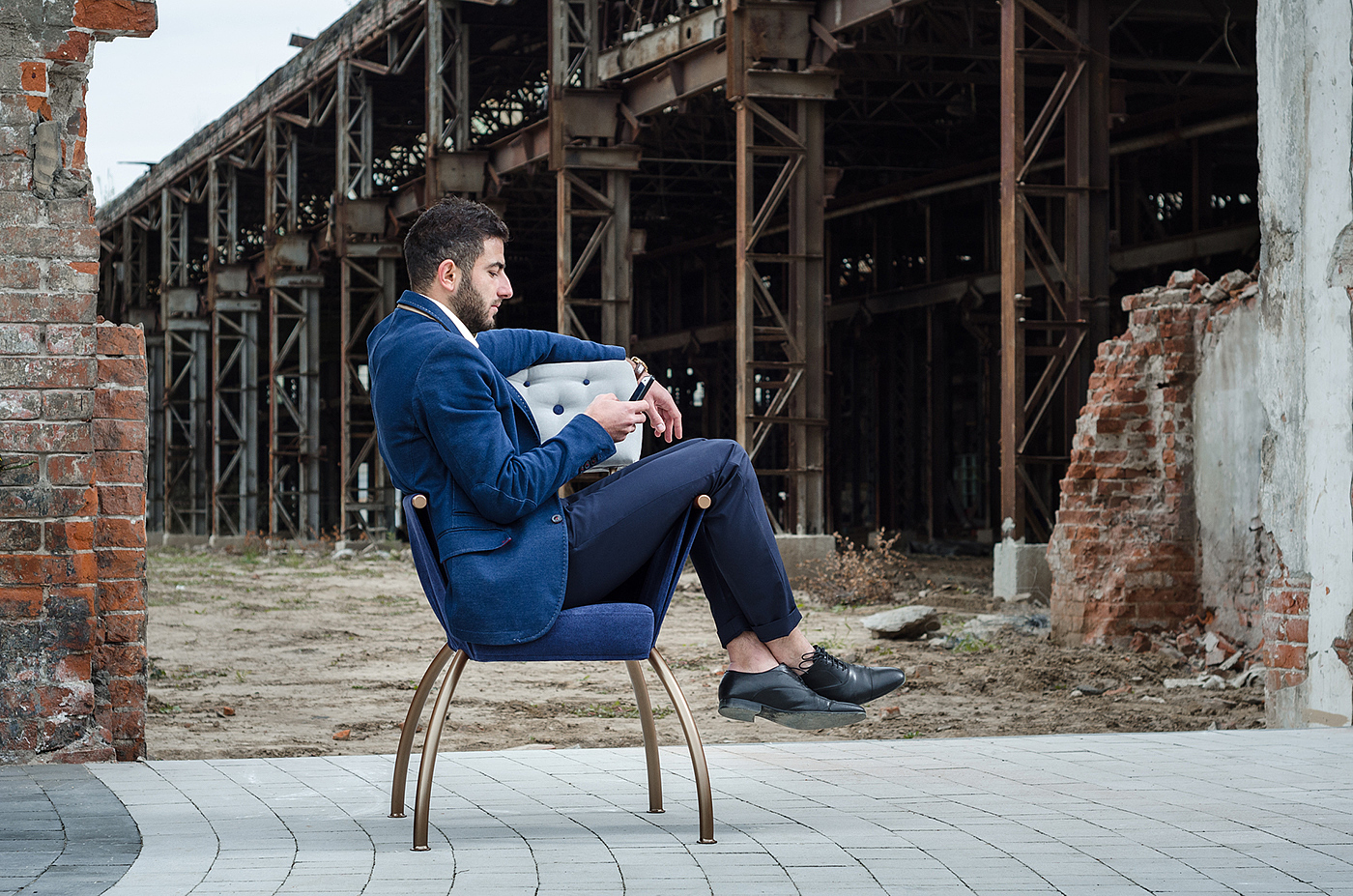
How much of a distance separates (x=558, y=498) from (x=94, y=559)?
7.10 ft

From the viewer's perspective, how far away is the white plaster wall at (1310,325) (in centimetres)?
586

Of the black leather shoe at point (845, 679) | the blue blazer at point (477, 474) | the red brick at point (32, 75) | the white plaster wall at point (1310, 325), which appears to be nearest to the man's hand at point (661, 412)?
the blue blazer at point (477, 474)

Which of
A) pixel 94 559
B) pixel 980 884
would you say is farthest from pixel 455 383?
pixel 94 559

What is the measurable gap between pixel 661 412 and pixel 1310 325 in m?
3.77

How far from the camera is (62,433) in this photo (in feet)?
15.5

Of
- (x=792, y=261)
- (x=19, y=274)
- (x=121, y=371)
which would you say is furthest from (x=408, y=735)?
(x=792, y=261)

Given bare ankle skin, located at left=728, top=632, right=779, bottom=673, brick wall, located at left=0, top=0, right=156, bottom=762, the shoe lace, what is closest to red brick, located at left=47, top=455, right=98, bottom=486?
brick wall, located at left=0, top=0, right=156, bottom=762

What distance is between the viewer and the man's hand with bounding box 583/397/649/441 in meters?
3.45

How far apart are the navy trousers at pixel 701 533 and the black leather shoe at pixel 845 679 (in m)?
0.13

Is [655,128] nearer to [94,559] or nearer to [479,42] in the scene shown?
[479,42]

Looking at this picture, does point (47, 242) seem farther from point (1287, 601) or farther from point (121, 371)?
point (1287, 601)

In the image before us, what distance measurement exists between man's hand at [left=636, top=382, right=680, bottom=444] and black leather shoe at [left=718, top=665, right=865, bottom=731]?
648mm

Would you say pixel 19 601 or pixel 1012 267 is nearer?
pixel 19 601

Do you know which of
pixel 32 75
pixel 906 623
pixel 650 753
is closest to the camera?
pixel 650 753
